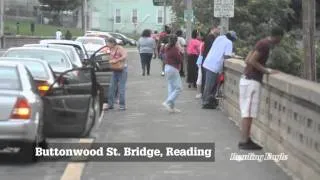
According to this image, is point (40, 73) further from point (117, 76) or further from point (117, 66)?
point (117, 76)

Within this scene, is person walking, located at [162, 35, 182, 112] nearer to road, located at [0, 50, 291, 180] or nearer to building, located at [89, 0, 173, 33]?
road, located at [0, 50, 291, 180]

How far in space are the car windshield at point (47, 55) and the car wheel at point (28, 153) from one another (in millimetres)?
5982

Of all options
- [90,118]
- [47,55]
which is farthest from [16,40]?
[90,118]

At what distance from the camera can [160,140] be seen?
11969 millimetres

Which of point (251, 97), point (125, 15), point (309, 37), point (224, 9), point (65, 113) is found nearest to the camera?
point (251, 97)

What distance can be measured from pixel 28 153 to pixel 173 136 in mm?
2986

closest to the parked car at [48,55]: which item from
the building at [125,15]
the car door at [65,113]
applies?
the car door at [65,113]

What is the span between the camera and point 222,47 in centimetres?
1612

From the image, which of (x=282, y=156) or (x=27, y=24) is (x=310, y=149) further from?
(x=27, y=24)

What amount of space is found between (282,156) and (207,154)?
4.55 ft

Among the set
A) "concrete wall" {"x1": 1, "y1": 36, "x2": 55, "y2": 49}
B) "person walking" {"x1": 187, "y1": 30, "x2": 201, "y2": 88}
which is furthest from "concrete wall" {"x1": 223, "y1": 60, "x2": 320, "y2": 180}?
"concrete wall" {"x1": 1, "y1": 36, "x2": 55, "y2": 49}

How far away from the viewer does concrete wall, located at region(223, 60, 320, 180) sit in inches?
320

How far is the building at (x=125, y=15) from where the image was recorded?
97625mm

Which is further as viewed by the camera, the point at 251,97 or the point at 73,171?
the point at 251,97
